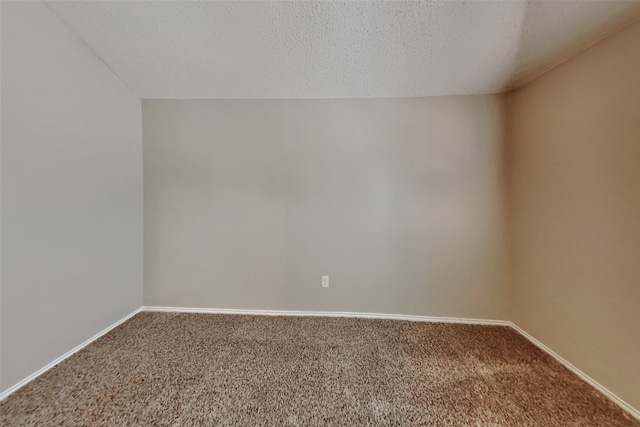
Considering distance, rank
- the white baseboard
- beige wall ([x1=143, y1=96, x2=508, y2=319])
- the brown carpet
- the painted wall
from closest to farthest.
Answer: the brown carpet < the painted wall < the white baseboard < beige wall ([x1=143, y1=96, x2=508, y2=319])

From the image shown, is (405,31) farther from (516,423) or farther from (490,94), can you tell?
(516,423)

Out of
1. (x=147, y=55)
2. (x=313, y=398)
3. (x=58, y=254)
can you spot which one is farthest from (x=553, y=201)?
(x=58, y=254)

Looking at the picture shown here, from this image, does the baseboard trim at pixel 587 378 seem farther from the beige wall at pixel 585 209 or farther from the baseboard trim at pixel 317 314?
the baseboard trim at pixel 317 314

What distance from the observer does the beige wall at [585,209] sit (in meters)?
1.15

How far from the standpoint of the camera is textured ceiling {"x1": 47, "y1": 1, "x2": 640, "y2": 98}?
4.20 feet

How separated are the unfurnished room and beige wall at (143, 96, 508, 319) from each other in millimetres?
20

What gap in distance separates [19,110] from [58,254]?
0.91 m

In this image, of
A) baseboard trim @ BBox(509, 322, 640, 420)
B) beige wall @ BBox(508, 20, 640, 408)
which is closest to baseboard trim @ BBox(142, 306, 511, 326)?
baseboard trim @ BBox(509, 322, 640, 420)

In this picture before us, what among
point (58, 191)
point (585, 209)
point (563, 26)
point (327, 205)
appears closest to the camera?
point (563, 26)

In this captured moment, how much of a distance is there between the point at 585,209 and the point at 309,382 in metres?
2.02

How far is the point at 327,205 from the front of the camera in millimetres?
2045

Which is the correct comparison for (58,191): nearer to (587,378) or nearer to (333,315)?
(333,315)

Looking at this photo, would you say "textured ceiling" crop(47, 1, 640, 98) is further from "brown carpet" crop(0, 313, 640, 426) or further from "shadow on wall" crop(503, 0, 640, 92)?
"brown carpet" crop(0, 313, 640, 426)

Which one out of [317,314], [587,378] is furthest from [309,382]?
[587,378]
